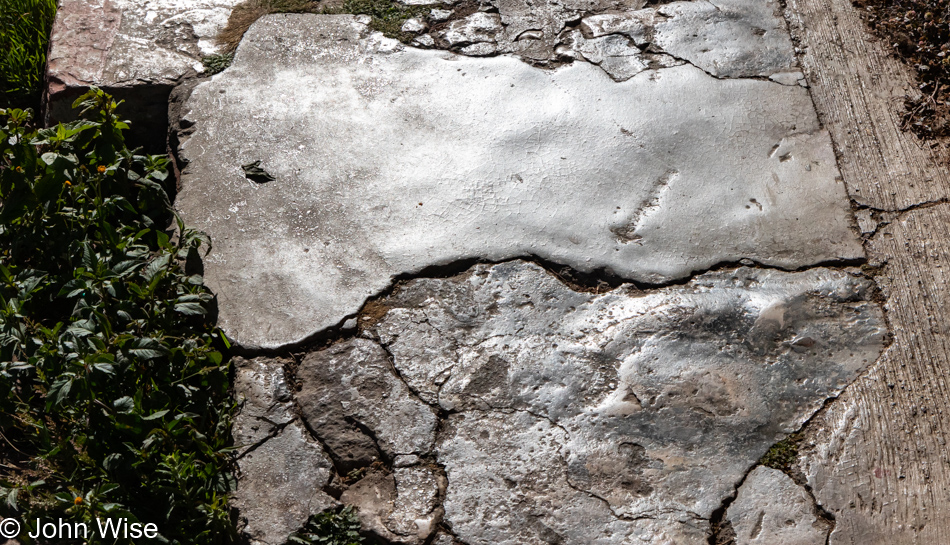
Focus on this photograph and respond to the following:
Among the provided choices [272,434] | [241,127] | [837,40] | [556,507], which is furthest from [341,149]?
Answer: [837,40]

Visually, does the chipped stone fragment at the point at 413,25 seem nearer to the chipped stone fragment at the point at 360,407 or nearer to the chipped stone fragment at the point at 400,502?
the chipped stone fragment at the point at 360,407

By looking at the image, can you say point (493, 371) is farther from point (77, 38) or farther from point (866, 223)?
point (77, 38)

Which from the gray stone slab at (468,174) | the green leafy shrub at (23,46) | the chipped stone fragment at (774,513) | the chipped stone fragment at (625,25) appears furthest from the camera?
the green leafy shrub at (23,46)

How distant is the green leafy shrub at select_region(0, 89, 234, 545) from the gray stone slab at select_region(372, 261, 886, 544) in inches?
22.1

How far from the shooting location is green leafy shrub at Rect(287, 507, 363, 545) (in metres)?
1.75

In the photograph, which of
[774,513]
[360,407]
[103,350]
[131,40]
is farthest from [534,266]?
[131,40]

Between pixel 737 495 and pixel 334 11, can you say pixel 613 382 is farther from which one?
pixel 334 11

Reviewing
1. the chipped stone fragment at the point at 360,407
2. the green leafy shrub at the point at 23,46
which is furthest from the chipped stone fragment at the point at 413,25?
the green leafy shrub at the point at 23,46

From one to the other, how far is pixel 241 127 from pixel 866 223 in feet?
6.89

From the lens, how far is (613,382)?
198 centimetres

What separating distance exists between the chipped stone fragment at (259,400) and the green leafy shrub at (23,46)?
5.81 ft

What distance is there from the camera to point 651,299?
2121 mm

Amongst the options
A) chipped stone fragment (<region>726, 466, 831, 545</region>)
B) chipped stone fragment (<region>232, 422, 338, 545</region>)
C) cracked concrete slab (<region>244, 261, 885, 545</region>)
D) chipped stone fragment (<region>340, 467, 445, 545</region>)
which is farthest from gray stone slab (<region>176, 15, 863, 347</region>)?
chipped stone fragment (<region>726, 466, 831, 545</region>)

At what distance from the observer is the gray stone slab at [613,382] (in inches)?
71.1
